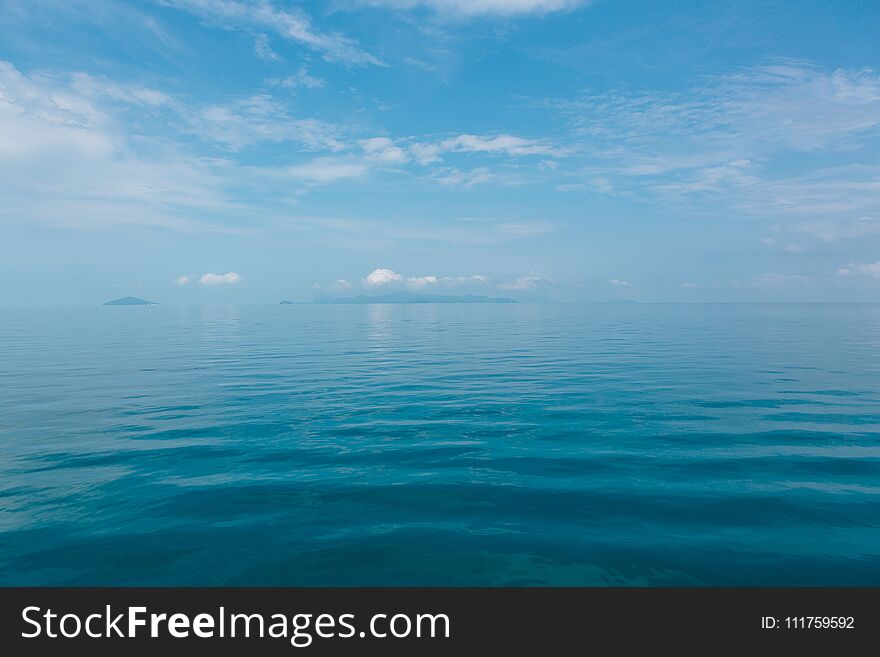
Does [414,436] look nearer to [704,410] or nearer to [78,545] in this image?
[78,545]

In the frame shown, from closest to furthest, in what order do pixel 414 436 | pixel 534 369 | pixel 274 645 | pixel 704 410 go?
1. pixel 274 645
2. pixel 414 436
3. pixel 704 410
4. pixel 534 369

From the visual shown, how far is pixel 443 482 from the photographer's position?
1228cm

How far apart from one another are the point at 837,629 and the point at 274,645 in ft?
26.7

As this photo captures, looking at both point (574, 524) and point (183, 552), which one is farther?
point (574, 524)

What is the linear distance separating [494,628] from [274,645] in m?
3.16

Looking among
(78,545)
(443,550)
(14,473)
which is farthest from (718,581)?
(14,473)

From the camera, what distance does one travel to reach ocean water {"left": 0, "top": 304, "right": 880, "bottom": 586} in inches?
329

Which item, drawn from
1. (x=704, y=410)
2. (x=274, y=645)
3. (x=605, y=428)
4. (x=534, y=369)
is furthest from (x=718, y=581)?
(x=534, y=369)

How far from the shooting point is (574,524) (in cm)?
987

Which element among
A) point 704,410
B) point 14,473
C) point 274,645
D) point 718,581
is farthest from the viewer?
point 704,410

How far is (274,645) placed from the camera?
661 centimetres

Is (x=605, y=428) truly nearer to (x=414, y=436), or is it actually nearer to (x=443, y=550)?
(x=414, y=436)

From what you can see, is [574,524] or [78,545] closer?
[78,545]

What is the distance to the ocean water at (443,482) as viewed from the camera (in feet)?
27.5
